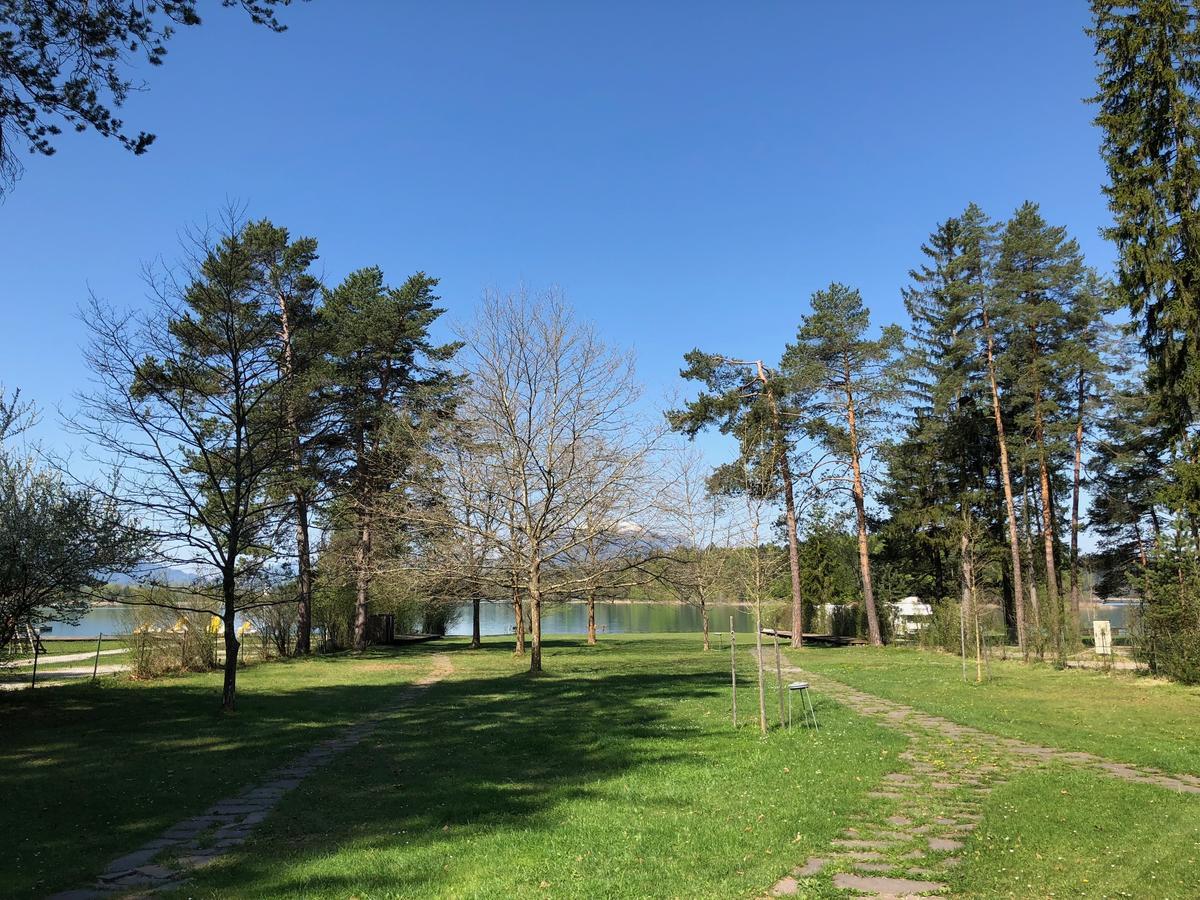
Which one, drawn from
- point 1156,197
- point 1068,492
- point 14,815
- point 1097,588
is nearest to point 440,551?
point 14,815

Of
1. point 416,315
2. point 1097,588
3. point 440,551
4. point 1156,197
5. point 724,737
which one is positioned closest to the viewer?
point 724,737

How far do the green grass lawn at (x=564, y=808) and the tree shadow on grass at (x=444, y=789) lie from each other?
0.02m

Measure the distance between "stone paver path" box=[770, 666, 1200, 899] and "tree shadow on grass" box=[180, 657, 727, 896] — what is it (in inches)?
64.8

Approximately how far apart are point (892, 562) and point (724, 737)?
35580 millimetres

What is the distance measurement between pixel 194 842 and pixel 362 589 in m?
22.8

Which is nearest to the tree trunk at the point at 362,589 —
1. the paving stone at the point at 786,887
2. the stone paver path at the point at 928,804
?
the stone paver path at the point at 928,804

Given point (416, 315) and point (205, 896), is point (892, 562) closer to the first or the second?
point (416, 315)

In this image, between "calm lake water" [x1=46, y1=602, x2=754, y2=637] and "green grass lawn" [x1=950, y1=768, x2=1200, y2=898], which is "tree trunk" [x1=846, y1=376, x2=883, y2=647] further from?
"calm lake water" [x1=46, y1=602, x2=754, y2=637]

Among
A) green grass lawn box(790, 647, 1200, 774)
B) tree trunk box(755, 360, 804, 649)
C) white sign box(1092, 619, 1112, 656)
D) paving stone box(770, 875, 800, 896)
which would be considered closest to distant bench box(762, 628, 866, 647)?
tree trunk box(755, 360, 804, 649)

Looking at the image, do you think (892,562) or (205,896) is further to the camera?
(892,562)

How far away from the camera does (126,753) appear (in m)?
9.00

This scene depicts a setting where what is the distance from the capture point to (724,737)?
9570 millimetres

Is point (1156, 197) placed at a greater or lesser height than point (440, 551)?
greater

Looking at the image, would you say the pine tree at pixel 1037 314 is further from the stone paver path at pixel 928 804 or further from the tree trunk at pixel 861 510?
the stone paver path at pixel 928 804
